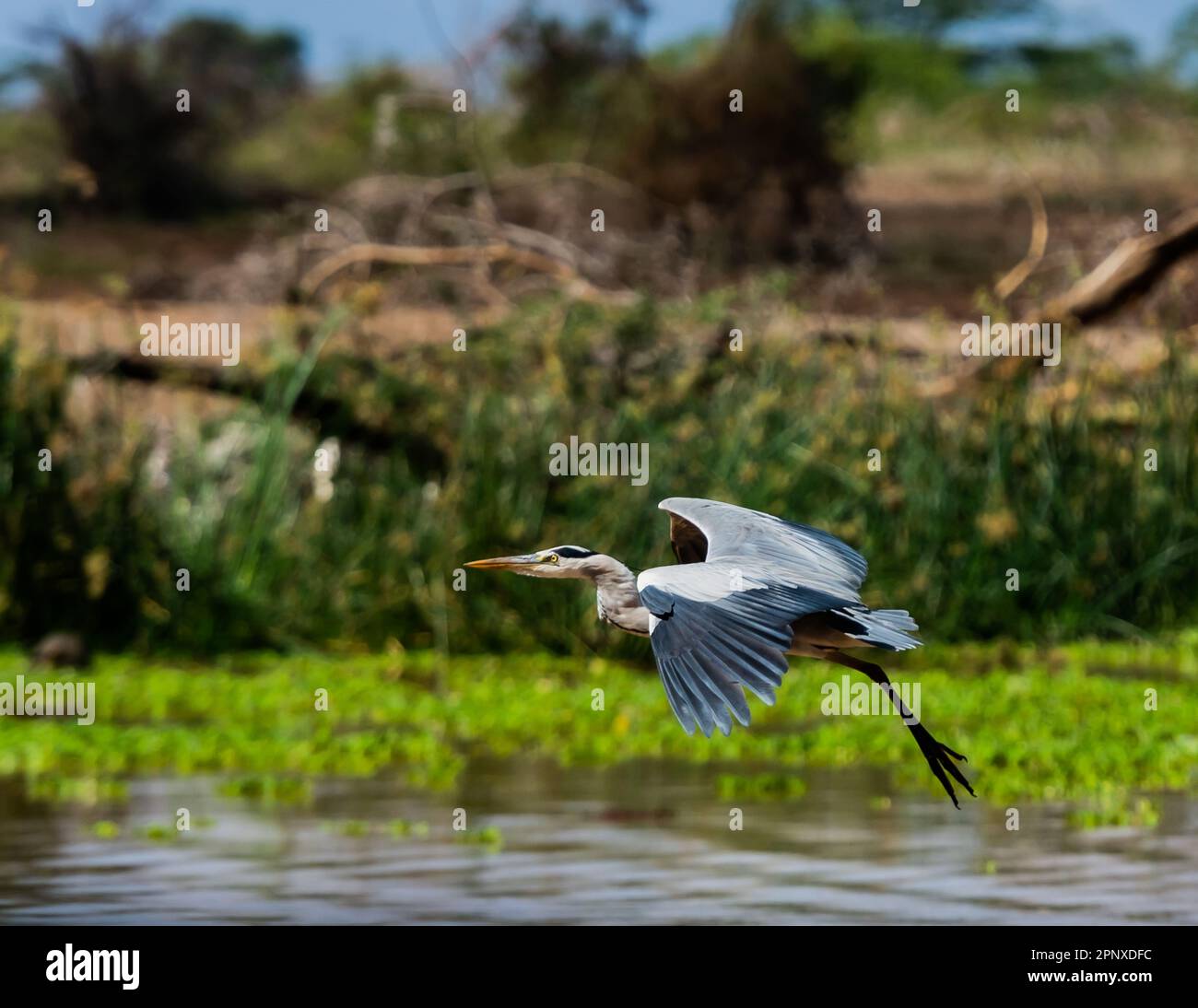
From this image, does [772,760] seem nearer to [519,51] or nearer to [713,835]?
[713,835]

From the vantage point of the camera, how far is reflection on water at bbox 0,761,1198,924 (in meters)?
6.80

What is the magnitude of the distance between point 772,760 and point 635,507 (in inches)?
124

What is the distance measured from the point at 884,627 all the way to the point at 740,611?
39 cm

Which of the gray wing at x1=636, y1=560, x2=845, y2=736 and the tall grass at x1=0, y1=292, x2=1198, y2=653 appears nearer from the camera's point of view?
the gray wing at x1=636, y1=560, x2=845, y2=736

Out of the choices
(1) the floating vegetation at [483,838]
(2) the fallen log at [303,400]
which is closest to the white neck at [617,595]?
(1) the floating vegetation at [483,838]

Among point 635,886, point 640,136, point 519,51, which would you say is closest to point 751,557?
point 635,886

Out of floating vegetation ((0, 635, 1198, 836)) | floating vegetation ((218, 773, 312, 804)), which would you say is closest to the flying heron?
floating vegetation ((0, 635, 1198, 836))

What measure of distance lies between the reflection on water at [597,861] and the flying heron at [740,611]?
1937mm

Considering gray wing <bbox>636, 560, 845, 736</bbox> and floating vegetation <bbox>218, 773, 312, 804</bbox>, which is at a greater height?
gray wing <bbox>636, 560, 845, 736</bbox>

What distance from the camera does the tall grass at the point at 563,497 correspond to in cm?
1302

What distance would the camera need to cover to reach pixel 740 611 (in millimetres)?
4434

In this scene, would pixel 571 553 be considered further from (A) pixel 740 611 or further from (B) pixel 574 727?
(B) pixel 574 727

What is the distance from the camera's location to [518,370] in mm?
14109

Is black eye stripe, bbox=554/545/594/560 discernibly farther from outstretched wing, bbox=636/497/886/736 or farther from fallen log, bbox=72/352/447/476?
fallen log, bbox=72/352/447/476
